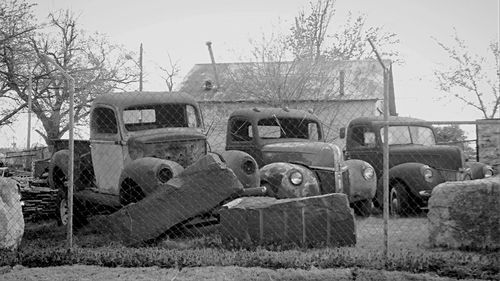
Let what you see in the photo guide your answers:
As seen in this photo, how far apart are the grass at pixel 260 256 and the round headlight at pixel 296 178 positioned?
A: 4.41 ft

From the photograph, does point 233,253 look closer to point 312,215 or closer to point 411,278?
point 312,215

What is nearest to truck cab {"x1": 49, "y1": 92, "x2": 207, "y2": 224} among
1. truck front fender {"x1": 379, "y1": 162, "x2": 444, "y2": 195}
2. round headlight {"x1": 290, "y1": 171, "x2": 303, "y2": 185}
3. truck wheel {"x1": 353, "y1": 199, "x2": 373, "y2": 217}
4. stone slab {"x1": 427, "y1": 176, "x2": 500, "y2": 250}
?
round headlight {"x1": 290, "y1": 171, "x2": 303, "y2": 185}

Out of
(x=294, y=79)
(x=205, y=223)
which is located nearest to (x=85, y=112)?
(x=294, y=79)

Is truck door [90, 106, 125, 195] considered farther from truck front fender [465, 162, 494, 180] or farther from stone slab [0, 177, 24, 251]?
truck front fender [465, 162, 494, 180]

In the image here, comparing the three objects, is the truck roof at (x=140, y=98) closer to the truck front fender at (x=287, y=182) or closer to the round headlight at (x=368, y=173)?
the truck front fender at (x=287, y=182)

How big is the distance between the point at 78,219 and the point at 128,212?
2.85 m

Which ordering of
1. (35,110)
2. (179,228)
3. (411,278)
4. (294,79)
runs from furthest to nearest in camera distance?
(35,110), (294,79), (179,228), (411,278)

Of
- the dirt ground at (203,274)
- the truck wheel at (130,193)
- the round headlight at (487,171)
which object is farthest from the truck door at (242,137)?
the round headlight at (487,171)

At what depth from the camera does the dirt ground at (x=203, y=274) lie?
5605 mm

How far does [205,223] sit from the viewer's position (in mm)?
8031

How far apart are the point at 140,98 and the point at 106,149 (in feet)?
3.08

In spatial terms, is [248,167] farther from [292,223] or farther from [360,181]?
[360,181]

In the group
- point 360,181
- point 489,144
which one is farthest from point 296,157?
point 489,144

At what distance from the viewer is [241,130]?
→ 424 inches
